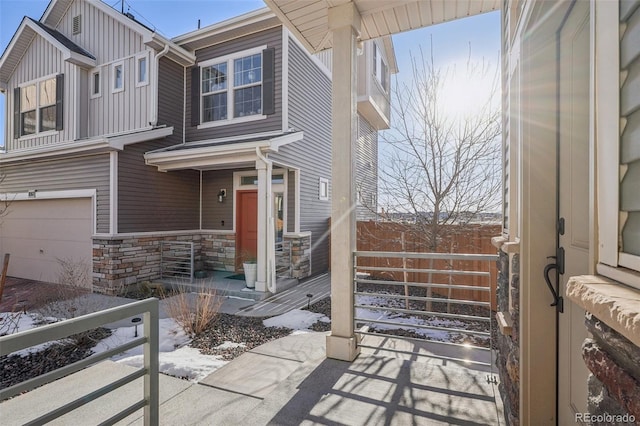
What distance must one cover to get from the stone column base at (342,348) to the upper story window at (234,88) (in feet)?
17.4

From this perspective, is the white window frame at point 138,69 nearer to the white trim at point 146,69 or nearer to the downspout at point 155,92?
the white trim at point 146,69

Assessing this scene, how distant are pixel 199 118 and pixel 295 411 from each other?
7.10 m

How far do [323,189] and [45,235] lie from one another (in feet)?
21.5

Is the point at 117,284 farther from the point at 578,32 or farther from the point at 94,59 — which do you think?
the point at 578,32

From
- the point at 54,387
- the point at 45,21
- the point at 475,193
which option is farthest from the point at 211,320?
the point at 45,21

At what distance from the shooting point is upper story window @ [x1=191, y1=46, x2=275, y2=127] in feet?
22.5

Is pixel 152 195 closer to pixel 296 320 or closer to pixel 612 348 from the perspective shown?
pixel 296 320

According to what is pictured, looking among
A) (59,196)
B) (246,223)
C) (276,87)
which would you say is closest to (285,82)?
(276,87)

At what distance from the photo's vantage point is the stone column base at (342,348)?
9.29 ft

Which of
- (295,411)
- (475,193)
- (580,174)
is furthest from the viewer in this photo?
(475,193)

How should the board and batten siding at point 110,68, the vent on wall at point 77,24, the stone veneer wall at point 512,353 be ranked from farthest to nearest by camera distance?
the vent on wall at point 77,24, the board and batten siding at point 110,68, the stone veneer wall at point 512,353

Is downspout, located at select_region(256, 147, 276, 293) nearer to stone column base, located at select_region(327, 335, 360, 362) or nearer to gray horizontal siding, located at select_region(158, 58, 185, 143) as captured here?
gray horizontal siding, located at select_region(158, 58, 185, 143)

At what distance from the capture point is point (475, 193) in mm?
4742

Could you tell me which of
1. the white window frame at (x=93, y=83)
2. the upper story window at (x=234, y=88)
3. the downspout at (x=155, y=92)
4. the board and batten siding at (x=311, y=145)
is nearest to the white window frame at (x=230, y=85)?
the upper story window at (x=234, y=88)
